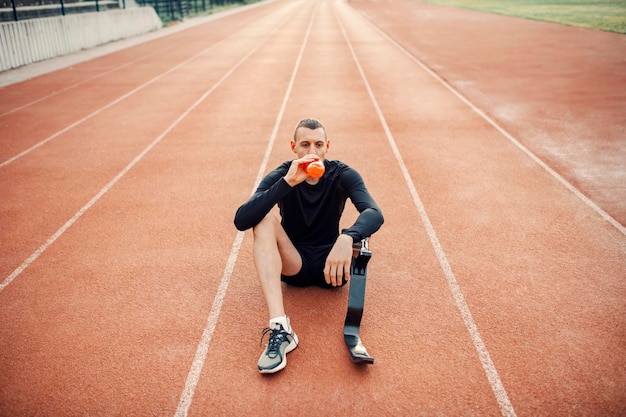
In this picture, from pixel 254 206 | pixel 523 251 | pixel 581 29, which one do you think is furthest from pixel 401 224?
pixel 581 29

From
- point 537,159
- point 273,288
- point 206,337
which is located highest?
point 273,288

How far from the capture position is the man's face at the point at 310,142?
3.31 meters

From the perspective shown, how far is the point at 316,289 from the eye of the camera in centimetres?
392

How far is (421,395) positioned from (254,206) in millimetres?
1698

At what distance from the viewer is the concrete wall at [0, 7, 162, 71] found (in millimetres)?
13883

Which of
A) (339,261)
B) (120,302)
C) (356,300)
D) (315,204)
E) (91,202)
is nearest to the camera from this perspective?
(339,261)

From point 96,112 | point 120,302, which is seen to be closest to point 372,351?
point 120,302

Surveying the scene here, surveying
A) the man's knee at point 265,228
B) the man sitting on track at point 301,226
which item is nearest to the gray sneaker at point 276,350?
the man sitting on track at point 301,226

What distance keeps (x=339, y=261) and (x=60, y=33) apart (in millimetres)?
18297

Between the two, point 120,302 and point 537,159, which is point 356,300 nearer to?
point 120,302

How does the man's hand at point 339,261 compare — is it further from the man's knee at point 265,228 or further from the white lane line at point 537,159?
the white lane line at point 537,159

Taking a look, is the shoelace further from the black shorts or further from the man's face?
the man's face

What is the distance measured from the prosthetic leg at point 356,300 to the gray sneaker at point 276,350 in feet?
1.36

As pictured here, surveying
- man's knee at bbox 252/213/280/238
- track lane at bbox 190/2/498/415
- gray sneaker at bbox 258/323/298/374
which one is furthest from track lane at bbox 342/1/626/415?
man's knee at bbox 252/213/280/238
